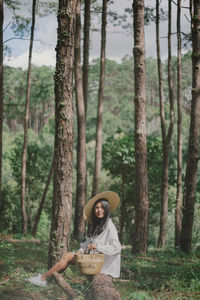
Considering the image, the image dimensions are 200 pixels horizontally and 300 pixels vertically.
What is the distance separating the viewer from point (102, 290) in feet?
15.4

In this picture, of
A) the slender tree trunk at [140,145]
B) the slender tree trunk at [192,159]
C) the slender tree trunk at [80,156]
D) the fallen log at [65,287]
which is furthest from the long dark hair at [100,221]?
the slender tree trunk at [80,156]

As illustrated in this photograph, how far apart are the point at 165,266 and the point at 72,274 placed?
2000 mm

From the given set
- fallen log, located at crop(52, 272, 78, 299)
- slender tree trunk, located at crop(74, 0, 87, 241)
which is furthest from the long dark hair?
slender tree trunk, located at crop(74, 0, 87, 241)

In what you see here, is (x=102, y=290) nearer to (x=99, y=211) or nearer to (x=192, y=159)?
(x=99, y=211)

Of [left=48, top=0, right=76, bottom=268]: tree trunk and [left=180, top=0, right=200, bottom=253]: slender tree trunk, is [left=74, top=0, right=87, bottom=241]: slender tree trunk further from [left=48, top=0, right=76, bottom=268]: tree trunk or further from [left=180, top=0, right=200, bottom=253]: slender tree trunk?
[left=48, top=0, right=76, bottom=268]: tree trunk

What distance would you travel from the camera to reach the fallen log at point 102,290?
4.58 meters

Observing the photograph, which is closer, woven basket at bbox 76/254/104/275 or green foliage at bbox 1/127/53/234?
woven basket at bbox 76/254/104/275

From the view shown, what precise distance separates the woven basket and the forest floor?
23 centimetres

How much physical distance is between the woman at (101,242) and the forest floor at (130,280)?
0.24 metres

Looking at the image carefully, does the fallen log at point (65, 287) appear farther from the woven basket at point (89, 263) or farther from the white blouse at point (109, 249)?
the white blouse at point (109, 249)

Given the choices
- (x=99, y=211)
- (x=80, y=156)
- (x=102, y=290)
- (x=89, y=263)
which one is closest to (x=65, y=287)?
(x=89, y=263)

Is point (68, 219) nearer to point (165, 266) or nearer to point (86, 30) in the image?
point (165, 266)

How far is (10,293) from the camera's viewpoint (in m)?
5.04

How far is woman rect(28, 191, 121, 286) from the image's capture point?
536 centimetres
